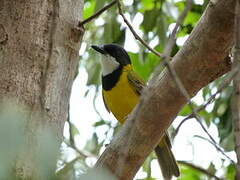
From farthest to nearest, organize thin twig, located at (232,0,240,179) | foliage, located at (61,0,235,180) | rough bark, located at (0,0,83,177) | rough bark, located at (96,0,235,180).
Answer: foliage, located at (61,0,235,180) → rough bark, located at (0,0,83,177) → rough bark, located at (96,0,235,180) → thin twig, located at (232,0,240,179)

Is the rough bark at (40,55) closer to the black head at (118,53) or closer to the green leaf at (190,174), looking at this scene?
the black head at (118,53)

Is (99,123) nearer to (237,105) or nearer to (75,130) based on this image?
(75,130)

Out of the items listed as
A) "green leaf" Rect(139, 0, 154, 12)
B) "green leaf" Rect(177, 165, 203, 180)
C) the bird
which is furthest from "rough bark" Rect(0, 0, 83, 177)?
"green leaf" Rect(177, 165, 203, 180)

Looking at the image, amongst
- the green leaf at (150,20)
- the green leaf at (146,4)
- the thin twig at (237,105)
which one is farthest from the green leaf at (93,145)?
the thin twig at (237,105)

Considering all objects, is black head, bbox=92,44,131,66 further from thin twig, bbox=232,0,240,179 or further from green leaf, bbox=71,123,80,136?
thin twig, bbox=232,0,240,179

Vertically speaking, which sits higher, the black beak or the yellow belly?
the black beak

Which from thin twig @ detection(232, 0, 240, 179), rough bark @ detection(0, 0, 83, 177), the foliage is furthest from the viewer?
the foliage

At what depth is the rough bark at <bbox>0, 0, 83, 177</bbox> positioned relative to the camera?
207 centimetres

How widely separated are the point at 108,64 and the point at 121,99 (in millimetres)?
510

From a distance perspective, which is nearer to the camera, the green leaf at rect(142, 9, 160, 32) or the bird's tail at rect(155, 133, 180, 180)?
the green leaf at rect(142, 9, 160, 32)

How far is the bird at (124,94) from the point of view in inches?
153

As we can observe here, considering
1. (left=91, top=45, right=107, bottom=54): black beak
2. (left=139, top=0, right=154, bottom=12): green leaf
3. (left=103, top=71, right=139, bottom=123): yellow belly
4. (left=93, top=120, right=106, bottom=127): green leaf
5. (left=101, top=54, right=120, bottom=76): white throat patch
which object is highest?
(left=139, top=0, right=154, bottom=12): green leaf

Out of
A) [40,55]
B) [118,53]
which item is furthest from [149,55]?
[40,55]

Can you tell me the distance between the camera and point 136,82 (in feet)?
13.0
